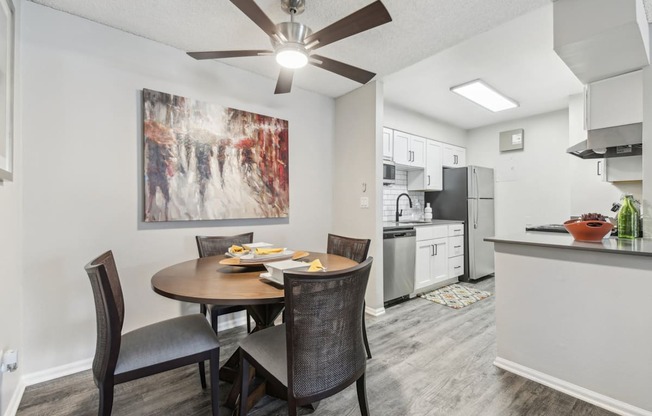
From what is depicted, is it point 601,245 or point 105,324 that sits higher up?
point 601,245

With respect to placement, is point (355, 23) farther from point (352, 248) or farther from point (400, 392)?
point (400, 392)

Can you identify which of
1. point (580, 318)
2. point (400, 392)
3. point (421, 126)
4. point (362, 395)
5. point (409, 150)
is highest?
point (421, 126)

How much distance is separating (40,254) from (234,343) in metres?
1.46

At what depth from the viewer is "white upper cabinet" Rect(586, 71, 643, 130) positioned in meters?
2.24

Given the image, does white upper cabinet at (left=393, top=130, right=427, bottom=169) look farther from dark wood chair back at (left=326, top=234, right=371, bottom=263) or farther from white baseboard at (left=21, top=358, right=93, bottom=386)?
white baseboard at (left=21, top=358, right=93, bottom=386)

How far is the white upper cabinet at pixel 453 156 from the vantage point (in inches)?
186

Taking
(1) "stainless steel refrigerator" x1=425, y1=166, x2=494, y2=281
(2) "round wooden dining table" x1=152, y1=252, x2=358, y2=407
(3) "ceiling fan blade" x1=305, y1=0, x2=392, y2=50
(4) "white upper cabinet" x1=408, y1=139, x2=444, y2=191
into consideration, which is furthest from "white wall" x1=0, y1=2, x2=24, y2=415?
(1) "stainless steel refrigerator" x1=425, y1=166, x2=494, y2=281

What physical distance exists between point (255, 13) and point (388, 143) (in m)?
2.62

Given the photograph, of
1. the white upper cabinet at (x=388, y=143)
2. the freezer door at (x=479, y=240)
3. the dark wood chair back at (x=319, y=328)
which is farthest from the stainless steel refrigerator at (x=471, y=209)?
the dark wood chair back at (x=319, y=328)

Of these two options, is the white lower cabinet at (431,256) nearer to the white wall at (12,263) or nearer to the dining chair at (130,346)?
the dining chair at (130,346)

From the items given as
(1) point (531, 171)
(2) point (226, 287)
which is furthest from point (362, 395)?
(1) point (531, 171)

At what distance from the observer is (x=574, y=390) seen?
5.65 feet

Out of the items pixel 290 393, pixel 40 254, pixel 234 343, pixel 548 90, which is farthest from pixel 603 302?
pixel 40 254

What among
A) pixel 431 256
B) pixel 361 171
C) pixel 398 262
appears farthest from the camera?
pixel 431 256
